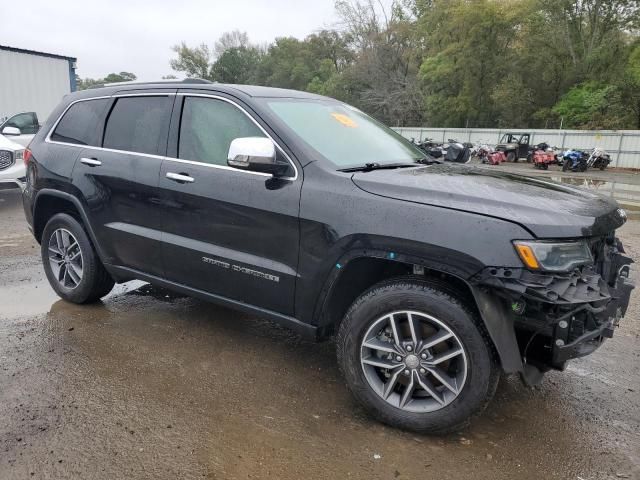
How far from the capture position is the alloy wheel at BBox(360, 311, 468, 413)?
8.80ft

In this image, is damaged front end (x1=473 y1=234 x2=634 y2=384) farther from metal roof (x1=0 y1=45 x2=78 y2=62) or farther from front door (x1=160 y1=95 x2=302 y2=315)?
metal roof (x1=0 y1=45 x2=78 y2=62)

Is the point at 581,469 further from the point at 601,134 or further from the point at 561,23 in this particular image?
the point at 561,23

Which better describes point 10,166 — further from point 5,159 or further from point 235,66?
point 235,66

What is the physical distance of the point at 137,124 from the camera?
3938 millimetres

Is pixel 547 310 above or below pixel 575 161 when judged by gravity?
below

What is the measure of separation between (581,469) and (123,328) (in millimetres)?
3280

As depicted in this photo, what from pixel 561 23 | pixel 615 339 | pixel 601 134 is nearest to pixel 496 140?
pixel 601 134

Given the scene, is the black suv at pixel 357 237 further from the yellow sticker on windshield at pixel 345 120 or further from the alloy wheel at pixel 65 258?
the alloy wheel at pixel 65 258

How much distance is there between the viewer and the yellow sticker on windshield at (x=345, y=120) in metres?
3.70

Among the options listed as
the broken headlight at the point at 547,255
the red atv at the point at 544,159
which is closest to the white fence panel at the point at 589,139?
the red atv at the point at 544,159

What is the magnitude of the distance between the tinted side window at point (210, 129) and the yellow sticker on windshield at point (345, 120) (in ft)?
2.30

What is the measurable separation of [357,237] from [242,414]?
1.21 meters

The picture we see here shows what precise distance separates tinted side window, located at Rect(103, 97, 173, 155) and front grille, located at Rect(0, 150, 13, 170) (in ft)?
19.9

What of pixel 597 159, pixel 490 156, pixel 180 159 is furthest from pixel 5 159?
pixel 597 159
